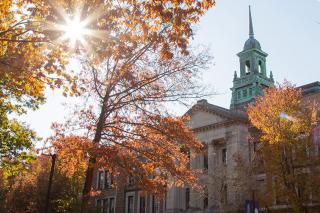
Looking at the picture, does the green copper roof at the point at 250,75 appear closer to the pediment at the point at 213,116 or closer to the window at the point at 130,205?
the pediment at the point at 213,116

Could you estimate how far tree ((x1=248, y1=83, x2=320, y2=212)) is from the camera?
23.8 meters

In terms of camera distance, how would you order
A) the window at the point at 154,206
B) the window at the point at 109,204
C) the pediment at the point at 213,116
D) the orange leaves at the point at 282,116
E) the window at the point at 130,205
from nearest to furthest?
the orange leaves at the point at 282,116 < the pediment at the point at 213,116 < the window at the point at 154,206 < the window at the point at 130,205 < the window at the point at 109,204

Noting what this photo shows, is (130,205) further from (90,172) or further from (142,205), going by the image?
(90,172)

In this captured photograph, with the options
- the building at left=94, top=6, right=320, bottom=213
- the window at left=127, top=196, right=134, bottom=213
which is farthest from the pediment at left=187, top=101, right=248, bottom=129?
the window at left=127, top=196, right=134, bottom=213

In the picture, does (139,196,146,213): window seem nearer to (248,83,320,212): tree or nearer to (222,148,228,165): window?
(222,148,228,165): window

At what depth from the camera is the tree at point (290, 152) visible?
78.1 ft

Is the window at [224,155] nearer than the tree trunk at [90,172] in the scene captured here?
No

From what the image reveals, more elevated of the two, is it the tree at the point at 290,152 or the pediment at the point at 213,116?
the pediment at the point at 213,116

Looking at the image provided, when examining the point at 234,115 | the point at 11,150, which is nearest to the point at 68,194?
the point at 11,150

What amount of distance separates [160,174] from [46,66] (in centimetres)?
1017

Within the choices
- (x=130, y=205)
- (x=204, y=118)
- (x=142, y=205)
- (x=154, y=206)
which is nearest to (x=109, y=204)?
(x=130, y=205)

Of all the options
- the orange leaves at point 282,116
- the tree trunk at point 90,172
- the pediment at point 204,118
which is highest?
the pediment at point 204,118

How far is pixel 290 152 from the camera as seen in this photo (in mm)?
24891

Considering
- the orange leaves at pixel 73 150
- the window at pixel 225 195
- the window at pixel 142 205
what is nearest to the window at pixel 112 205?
the window at pixel 142 205
